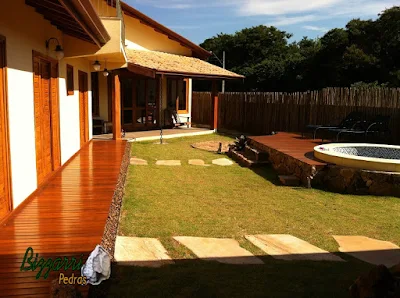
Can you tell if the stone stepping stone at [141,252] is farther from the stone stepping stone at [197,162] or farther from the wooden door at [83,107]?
the wooden door at [83,107]

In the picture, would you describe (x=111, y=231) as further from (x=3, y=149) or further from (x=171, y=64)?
(x=171, y=64)

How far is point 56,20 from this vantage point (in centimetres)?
655

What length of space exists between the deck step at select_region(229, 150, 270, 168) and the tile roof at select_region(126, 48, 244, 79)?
4528 mm

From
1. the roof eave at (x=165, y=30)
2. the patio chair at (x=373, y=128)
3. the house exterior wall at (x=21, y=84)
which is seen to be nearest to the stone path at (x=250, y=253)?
the house exterior wall at (x=21, y=84)

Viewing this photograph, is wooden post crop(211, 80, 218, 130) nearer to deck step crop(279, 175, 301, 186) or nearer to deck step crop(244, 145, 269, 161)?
deck step crop(244, 145, 269, 161)

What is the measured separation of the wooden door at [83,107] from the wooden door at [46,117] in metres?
3.36

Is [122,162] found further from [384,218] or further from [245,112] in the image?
[245,112]

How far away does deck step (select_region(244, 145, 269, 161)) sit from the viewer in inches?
417

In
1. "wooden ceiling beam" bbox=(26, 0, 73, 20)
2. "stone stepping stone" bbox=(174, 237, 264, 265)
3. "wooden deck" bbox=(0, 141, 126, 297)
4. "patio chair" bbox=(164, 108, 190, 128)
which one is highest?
"wooden ceiling beam" bbox=(26, 0, 73, 20)

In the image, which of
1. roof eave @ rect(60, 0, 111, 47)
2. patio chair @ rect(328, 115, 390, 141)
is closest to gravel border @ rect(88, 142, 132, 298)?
roof eave @ rect(60, 0, 111, 47)

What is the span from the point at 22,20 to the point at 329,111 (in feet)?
35.3

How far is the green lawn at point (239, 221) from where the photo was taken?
3508 millimetres

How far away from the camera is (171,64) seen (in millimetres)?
16266

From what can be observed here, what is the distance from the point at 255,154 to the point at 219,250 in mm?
6530
